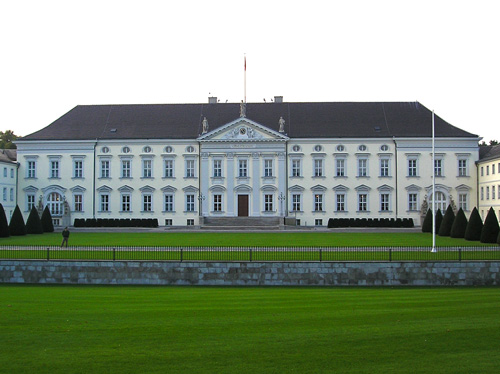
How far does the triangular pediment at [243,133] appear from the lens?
6378 centimetres

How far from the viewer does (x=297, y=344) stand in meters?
13.5

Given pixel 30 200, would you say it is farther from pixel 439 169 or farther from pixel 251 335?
pixel 251 335

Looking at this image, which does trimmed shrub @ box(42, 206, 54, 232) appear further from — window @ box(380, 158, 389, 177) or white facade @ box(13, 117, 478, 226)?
window @ box(380, 158, 389, 177)

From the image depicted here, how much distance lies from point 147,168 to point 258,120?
43.3 feet

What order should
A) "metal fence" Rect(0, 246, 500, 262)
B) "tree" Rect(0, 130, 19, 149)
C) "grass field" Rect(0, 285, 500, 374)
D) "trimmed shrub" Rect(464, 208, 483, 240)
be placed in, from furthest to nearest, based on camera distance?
"tree" Rect(0, 130, 19, 149) < "trimmed shrub" Rect(464, 208, 483, 240) < "metal fence" Rect(0, 246, 500, 262) < "grass field" Rect(0, 285, 500, 374)

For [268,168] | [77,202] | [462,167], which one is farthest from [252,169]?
[462,167]

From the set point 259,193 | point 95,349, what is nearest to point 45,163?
point 259,193

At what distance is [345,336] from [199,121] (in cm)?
5466

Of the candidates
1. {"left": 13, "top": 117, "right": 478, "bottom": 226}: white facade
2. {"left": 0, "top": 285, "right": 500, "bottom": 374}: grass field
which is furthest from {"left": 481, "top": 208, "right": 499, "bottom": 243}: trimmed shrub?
{"left": 13, "top": 117, "right": 478, "bottom": 226}: white facade

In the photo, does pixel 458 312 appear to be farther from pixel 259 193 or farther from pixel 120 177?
pixel 120 177

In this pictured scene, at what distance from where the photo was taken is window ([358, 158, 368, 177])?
211 feet

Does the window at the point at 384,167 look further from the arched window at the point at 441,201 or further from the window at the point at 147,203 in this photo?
the window at the point at 147,203

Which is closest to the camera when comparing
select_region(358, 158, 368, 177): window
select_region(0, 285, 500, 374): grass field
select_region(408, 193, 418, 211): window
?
select_region(0, 285, 500, 374): grass field

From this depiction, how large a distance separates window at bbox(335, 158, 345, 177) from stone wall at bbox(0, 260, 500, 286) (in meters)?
36.5
